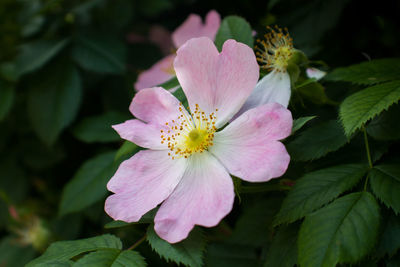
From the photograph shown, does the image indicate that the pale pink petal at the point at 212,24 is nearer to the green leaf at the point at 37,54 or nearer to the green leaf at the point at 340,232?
the green leaf at the point at 37,54

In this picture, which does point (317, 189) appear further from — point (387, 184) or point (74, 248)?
point (74, 248)

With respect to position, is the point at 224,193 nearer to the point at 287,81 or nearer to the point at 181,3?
the point at 287,81

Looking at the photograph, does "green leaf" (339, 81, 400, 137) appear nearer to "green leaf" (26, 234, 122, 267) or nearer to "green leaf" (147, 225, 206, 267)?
"green leaf" (147, 225, 206, 267)

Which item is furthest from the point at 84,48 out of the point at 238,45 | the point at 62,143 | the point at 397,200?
the point at 397,200

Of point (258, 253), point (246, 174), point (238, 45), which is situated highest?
point (238, 45)

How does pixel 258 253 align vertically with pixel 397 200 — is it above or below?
below

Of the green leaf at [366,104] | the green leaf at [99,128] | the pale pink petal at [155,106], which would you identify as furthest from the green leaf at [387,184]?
the green leaf at [99,128]

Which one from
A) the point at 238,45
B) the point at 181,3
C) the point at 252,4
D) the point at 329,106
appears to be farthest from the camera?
the point at 181,3
